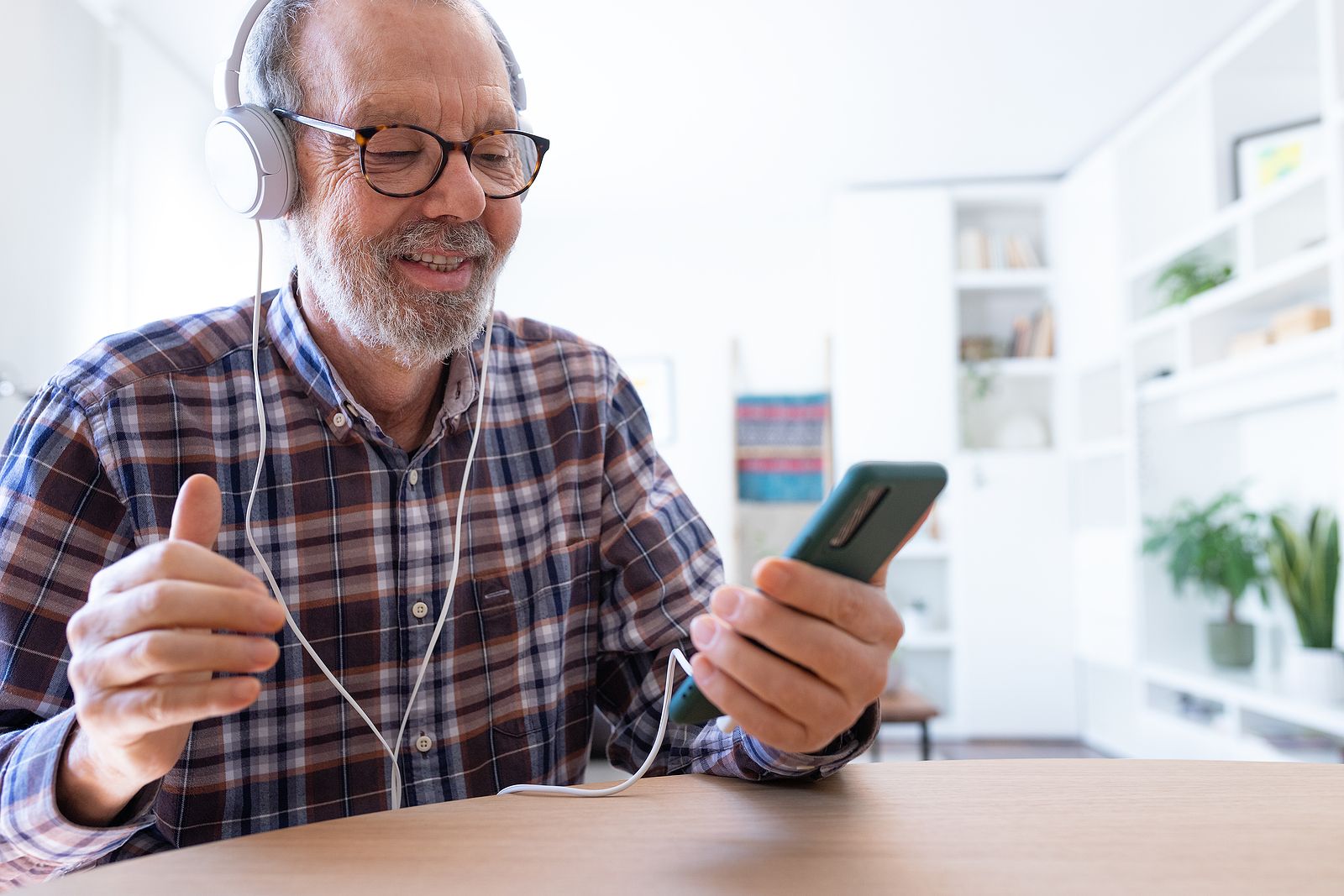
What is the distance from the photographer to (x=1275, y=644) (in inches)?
157

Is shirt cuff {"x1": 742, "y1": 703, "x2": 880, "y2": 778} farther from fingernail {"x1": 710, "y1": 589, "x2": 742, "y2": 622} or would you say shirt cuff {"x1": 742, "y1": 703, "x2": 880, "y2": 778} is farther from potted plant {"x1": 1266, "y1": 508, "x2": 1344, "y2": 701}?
potted plant {"x1": 1266, "y1": 508, "x2": 1344, "y2": 701}

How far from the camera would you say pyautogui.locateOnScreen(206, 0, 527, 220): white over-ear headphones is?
1098 millimetres

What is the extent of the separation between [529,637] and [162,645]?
1.83ft

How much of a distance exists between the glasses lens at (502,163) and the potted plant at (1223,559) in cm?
351

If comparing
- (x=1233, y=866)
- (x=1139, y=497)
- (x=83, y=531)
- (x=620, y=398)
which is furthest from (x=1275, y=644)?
(x=83, y=531)

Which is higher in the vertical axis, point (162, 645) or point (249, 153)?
point (249, 153)

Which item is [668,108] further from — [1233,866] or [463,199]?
[1233,866]

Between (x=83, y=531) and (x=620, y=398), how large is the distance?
1.99ft

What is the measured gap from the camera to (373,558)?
3.47 ft

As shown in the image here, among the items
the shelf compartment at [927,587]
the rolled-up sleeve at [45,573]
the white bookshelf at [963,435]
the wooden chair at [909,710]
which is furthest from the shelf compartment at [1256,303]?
the rolled-up sleeve at [45,573]

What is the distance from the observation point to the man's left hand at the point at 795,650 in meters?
0.66

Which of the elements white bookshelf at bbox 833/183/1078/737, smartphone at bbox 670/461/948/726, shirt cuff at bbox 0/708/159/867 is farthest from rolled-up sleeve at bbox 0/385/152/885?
white bookshelf at bbox 833/183/1078/737

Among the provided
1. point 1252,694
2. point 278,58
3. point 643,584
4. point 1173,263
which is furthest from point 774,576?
point 1173,263

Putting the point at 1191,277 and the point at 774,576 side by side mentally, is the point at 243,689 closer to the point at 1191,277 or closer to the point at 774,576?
the point at 774,576
